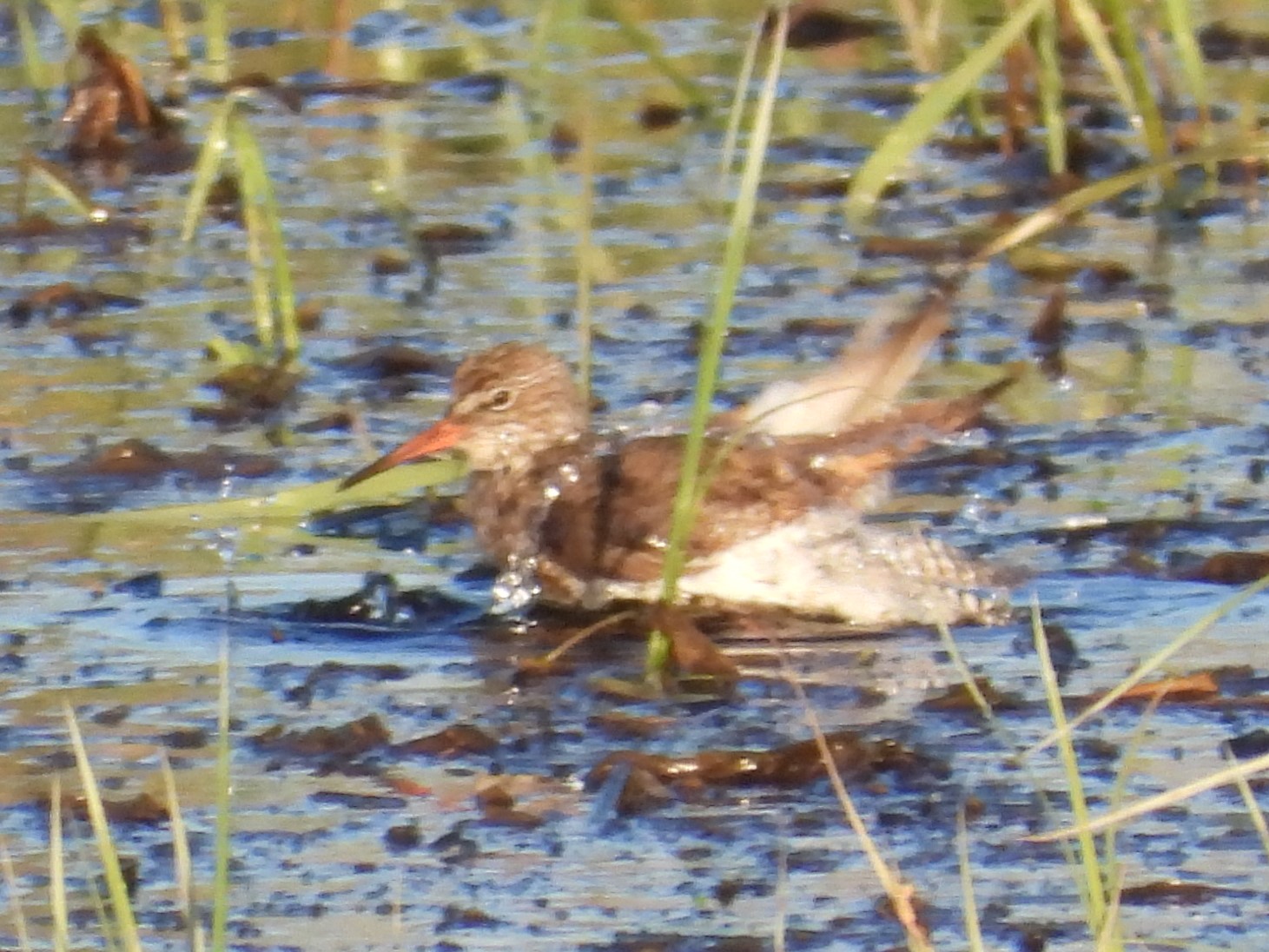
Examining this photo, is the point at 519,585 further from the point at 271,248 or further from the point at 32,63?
the point at 32,63

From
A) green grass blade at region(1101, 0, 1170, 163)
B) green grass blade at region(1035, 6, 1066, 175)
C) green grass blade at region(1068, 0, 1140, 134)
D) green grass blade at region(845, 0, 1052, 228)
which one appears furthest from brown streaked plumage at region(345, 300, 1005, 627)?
green grass blade at region(1035, 6, 1066, 175)

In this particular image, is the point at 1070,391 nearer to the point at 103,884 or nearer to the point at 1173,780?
the point at 1173,780

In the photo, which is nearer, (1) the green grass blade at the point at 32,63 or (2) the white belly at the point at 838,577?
(2) the white belly at the point at 838,577

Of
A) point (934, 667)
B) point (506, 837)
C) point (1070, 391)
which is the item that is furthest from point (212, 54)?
point (506, 837)

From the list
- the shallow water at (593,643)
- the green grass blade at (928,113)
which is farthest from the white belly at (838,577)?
the green grass blade at (928,113)

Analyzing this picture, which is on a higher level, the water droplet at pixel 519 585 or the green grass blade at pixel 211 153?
the green grass blade at pixel 211 153

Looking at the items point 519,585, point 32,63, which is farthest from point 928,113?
point 32,63

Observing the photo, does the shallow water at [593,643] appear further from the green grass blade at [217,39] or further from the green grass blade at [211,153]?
the green grass blade at [211,153]
